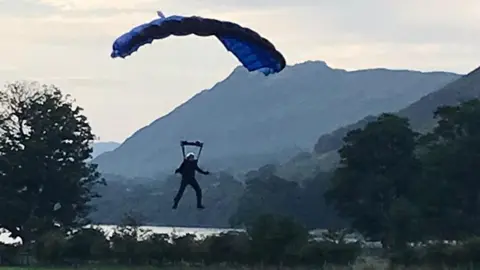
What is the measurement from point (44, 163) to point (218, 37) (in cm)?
4854

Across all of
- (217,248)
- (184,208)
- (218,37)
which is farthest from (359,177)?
(184,208)

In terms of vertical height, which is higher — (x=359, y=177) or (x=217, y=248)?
(x=359, y=177)

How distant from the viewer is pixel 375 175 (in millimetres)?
76125

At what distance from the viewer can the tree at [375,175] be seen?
7488cm

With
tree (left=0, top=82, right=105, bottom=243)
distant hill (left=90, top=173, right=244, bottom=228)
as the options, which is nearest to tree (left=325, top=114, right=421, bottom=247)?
tree (left=0, top=82, right=105, bottom=243)

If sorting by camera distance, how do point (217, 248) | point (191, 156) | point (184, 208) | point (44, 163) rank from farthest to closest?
point (184, 208) < point (44, 163) < point (217, 248) < point (191, 156)

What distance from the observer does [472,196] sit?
74.6m

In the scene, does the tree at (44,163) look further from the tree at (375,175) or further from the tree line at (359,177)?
the tree at (375,175)

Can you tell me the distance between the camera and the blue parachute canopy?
25.2 m

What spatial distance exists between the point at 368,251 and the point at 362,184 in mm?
15030

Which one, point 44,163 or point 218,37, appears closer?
point 218,37

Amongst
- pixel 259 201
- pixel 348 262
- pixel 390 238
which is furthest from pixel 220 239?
pixel 259 201

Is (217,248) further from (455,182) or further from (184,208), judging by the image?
(184,208)

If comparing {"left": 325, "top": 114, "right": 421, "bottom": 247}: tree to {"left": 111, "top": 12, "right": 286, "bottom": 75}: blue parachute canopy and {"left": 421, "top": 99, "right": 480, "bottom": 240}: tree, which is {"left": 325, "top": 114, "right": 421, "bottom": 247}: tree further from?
{"left": 111, "top": 12, "right": 286, "bottom": 75}: blue parachute canopy
